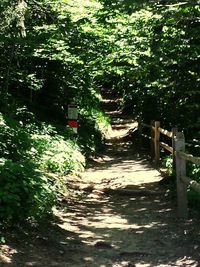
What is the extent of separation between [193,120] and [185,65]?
177cm

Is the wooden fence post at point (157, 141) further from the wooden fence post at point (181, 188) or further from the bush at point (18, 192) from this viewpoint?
the bush at point (18, 192)

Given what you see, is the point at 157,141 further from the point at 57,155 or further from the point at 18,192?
the point at 18,192

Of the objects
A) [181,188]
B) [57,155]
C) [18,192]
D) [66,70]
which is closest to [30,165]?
[18,192]

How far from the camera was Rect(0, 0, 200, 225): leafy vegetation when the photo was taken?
20.6 ft

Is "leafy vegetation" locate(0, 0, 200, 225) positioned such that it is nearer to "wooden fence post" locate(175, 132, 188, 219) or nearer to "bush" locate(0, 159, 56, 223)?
"bush" locate(0, 159, 56, 223)

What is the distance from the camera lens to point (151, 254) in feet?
19.1

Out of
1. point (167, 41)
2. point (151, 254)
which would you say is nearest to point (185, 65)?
point (167, 41)

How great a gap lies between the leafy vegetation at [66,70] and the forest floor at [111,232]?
0.43 m

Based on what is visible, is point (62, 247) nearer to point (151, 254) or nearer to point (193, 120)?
point (151, 254)

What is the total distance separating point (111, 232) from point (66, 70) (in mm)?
9008

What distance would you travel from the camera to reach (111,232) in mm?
6902

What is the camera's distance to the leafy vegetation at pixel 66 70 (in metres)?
6.27

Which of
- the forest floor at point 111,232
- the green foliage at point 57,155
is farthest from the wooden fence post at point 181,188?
the green foliage at point 57,155

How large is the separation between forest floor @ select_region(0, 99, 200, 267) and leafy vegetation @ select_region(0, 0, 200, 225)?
43 cm
